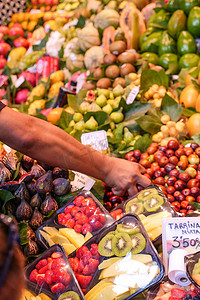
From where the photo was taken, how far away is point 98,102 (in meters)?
2.74

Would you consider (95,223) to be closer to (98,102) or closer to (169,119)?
(169,119)

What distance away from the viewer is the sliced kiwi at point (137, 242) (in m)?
1.19

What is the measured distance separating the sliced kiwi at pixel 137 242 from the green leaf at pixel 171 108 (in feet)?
4.45

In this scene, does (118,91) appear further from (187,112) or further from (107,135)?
(187,112)

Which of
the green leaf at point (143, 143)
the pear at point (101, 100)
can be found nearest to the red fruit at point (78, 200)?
the green leaf at point (143, 143)

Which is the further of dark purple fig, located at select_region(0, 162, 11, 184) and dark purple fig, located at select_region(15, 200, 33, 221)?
dark purple fig, located at select_region(0, 162, 11, 184)

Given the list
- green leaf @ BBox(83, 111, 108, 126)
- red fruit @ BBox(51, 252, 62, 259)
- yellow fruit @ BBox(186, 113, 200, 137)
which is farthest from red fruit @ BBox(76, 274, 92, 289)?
green leaf @ BBox(83, 111, 108, 126)

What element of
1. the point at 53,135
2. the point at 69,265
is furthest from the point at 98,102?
the point at 69,265

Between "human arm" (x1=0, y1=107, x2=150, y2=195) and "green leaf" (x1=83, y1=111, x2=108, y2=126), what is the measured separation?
0.90 m

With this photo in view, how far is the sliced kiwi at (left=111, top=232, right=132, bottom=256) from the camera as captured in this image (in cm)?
120

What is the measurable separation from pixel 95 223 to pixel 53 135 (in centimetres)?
44

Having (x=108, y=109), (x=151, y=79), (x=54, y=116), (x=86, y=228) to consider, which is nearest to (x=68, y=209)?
(x=86, y=228)

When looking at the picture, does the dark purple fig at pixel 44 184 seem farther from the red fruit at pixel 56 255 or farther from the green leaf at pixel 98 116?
the green leaf at pixel 98 116

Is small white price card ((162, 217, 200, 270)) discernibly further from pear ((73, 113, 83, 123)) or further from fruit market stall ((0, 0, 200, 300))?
pear ((73, 113, 83, 123))
